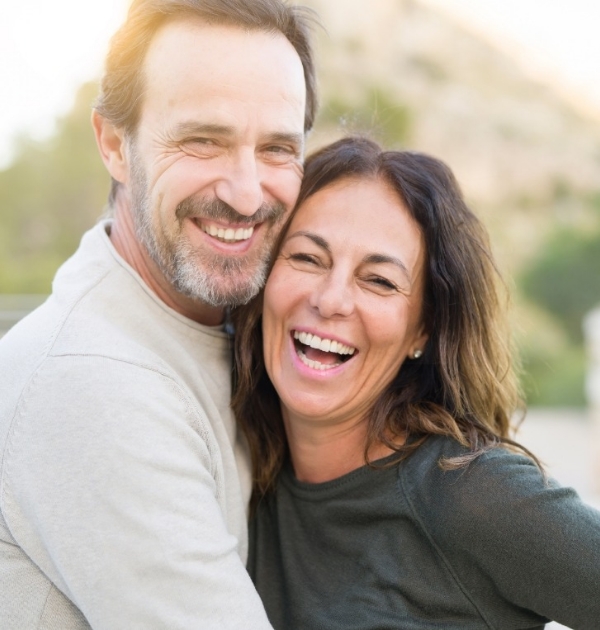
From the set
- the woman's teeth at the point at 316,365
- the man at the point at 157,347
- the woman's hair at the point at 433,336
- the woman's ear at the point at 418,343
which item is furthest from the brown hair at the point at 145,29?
the woman's ear at the point at 418,343

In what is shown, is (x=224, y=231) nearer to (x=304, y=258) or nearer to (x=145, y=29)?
(x=304, y=258)

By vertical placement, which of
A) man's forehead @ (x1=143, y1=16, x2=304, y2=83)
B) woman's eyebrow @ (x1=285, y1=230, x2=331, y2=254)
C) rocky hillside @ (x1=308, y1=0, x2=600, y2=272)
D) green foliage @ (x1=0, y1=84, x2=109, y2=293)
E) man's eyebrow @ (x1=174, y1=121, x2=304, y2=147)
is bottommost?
green foliage @ (x1=0, y1=84, x2=109, y2=293)

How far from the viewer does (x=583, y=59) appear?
110ft

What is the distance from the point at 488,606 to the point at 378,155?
1268 millimetres

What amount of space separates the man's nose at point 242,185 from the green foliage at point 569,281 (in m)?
17.5

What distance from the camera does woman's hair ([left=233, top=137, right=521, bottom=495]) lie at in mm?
2473

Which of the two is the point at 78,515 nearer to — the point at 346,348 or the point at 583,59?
the point at 346,348

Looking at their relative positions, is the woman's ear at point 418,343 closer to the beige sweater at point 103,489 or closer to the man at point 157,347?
the man at point 157,347

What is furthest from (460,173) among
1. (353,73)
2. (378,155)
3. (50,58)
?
(378,155)

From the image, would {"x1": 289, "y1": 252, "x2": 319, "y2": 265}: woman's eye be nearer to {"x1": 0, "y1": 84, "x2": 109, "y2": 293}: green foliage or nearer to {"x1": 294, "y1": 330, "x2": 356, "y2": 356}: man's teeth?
{"x1": 294, "y1": 330, "x2": 356, "y2": 356}: man's teeth

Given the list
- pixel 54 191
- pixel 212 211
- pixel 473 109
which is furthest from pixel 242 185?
pixel 473 109

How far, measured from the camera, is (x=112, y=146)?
2600mm

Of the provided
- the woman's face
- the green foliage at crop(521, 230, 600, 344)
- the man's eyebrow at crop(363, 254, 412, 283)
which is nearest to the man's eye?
the woman's face

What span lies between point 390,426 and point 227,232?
2.32 feet
